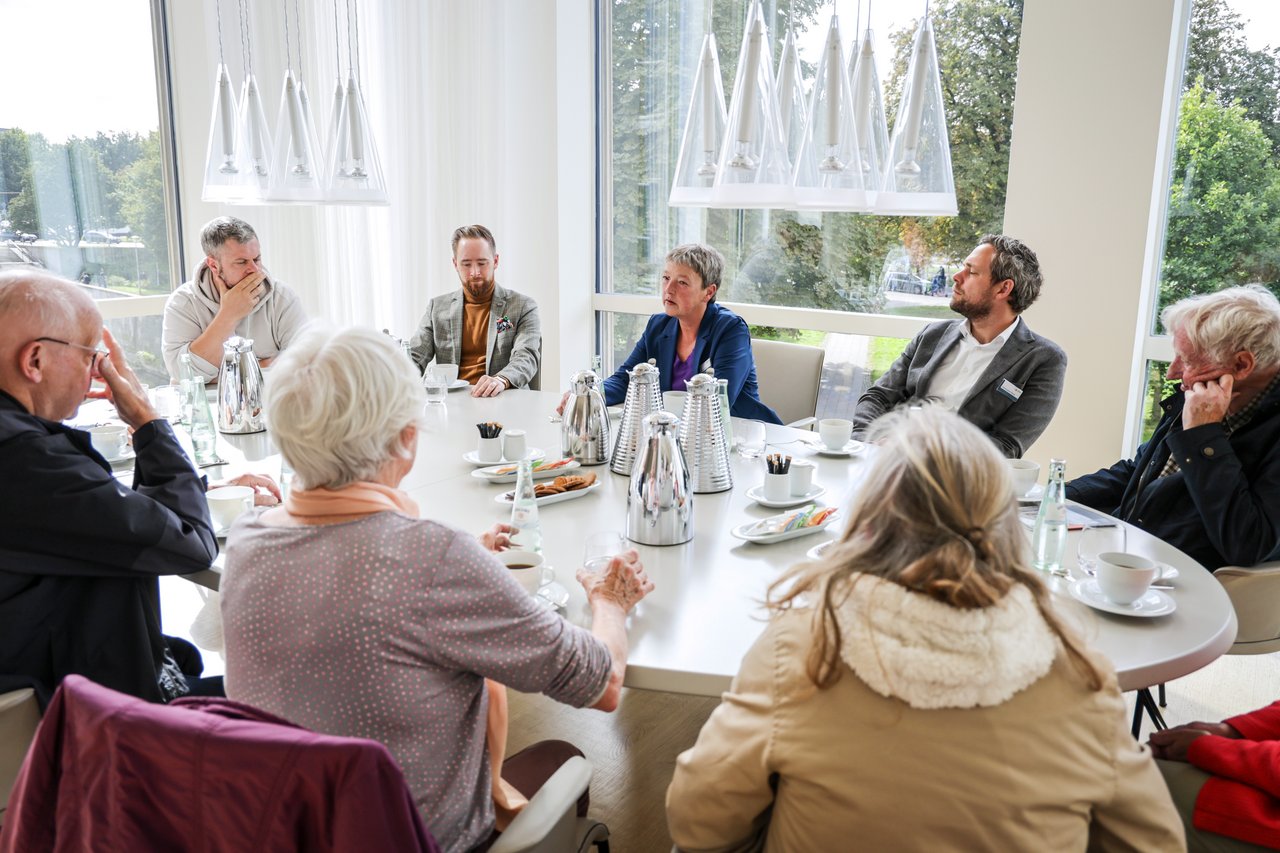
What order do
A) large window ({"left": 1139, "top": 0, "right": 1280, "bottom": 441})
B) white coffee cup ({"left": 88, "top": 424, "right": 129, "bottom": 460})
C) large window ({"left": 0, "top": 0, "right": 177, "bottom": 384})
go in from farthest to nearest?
large window ({"left": 0, "top": 0, "right": 177, "bottom": 384}) → large window ({"left": 1139, "top": 0, "right": 1280, "bottom": 441}) → white coffee cup ({"left": 88, "top": 424, "right": 129, "bottom": 460})

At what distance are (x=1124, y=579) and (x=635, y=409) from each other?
1.16 metres

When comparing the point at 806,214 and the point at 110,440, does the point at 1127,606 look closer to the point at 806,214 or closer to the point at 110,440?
the point at 110,440

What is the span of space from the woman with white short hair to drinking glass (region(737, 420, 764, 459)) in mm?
1336

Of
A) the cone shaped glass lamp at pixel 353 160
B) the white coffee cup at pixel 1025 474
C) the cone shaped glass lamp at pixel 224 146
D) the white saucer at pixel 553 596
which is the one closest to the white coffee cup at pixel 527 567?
→ the white saucer at pixel 553 596

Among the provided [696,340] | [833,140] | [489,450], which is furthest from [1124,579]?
[696,340]

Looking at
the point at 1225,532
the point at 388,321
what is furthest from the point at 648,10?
the point at 1225,532

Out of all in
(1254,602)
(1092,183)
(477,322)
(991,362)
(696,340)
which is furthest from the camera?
(477,322)

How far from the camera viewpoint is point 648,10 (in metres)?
5.19

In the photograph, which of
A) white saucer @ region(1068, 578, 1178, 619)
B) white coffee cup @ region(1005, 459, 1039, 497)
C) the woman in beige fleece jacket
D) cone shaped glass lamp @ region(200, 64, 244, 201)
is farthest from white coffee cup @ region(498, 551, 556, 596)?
cone shaped glass lamp @ region(200, 64, 244, 201)

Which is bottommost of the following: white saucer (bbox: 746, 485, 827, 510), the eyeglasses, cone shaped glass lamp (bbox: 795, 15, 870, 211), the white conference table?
the white conference table

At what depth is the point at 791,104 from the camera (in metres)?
2.14

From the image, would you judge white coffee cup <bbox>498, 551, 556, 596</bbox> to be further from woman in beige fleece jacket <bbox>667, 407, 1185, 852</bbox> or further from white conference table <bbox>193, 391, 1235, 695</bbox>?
woman in beige fleece jacket <bbox>667, 407, 1185, 852</bbox>

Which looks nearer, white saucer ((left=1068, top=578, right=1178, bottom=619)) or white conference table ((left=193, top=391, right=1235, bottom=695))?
white conference table ((left=193, top=391, right=1235, bottom=695))

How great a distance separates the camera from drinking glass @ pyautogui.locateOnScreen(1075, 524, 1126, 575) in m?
1.80
